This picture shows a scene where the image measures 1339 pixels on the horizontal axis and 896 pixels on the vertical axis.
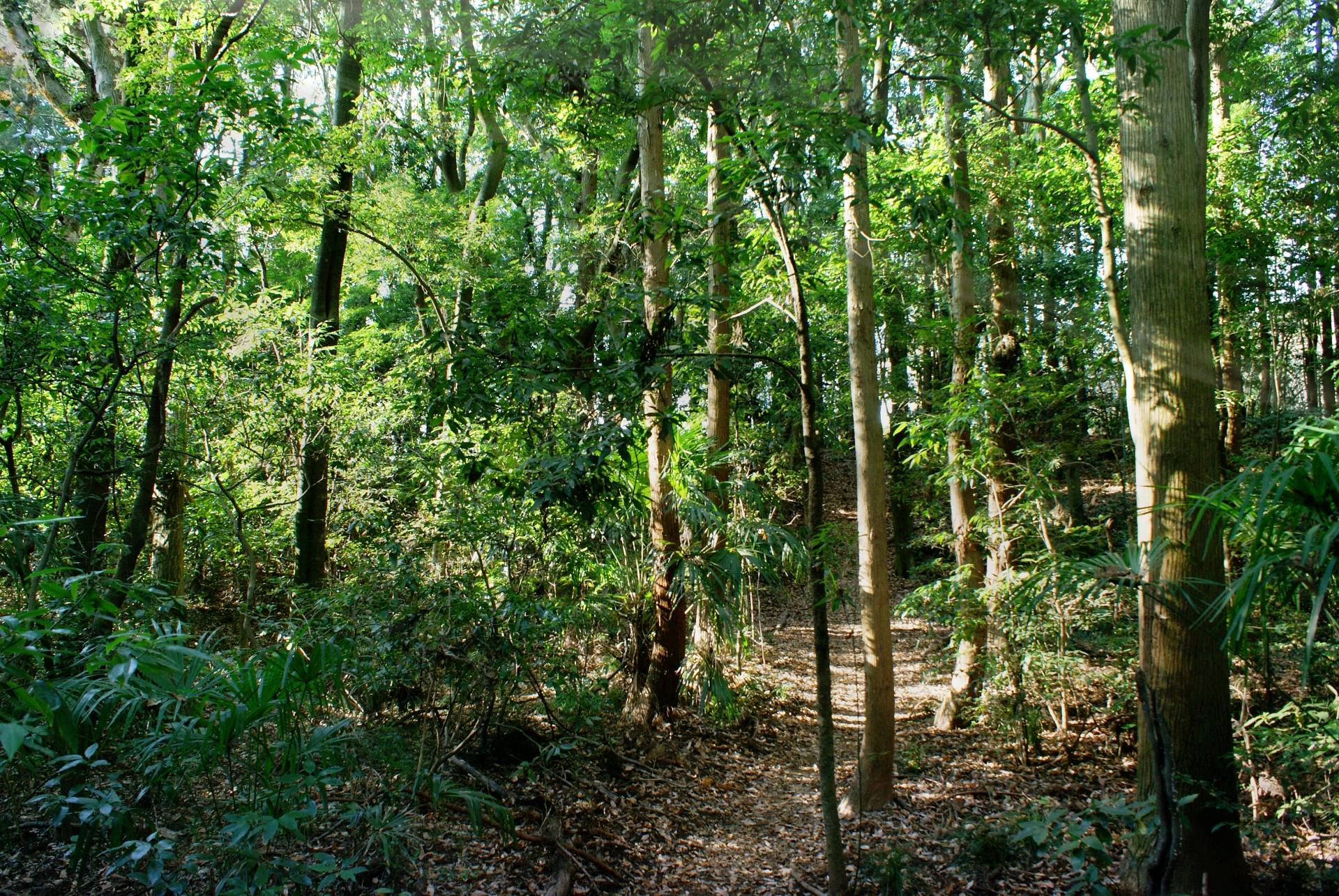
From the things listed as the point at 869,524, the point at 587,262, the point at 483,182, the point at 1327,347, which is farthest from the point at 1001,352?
the point at 483,182

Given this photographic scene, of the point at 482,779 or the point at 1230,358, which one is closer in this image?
the point at 482,779

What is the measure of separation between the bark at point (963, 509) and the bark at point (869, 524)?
1390 mm

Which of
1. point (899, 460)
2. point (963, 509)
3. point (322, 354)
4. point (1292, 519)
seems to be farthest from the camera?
point (899, 460)

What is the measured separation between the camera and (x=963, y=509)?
6953 millimetres

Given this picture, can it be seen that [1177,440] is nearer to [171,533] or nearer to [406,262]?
[406,262]

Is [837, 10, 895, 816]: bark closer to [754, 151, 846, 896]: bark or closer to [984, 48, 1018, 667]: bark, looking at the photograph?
[984, 48, 1018, 667]: bark

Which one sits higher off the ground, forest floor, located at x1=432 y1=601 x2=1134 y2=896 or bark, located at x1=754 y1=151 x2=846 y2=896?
bark, located at x1=754 y1=151 x2=846 y2=896

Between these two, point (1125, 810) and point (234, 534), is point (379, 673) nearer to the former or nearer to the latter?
point (1125, 810)

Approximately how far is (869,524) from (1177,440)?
207 centimetres

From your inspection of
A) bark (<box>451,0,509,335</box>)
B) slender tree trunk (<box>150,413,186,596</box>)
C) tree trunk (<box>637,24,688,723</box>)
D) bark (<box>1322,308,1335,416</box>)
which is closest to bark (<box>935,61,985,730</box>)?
tree trunk (<box>637,24,688,723</box>)

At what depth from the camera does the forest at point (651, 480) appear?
309 centimetres

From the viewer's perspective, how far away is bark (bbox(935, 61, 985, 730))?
6.46 meters

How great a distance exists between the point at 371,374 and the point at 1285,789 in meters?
7.80

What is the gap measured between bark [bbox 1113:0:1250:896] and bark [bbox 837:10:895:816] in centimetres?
172
